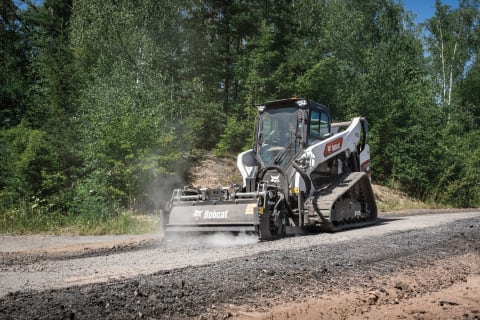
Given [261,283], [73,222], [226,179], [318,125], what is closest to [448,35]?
[226,179]

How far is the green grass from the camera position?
12344mm

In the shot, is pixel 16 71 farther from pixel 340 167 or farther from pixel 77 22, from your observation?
pixel 340 167

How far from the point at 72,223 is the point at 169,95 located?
8718mm

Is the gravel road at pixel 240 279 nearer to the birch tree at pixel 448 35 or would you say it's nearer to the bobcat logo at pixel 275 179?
the bobcat logo at pixel 275 179

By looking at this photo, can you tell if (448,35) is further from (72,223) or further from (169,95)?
(72,223)

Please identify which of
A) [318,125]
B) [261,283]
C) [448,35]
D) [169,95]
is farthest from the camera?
[448,35]

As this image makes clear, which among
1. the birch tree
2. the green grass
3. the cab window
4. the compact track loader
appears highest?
the birch tree

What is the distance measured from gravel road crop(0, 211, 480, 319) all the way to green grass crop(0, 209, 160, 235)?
414 cm

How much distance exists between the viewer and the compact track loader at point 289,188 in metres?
8.84

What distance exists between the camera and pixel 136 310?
388 centimetres

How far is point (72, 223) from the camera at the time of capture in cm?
1340

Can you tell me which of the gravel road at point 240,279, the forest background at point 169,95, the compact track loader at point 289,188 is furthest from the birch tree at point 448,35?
the gravel road at point 240,279

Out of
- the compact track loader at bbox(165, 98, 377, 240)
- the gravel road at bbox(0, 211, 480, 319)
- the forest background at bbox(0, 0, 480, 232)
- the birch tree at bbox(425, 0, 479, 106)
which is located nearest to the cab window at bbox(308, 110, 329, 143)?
the compact track loader at bbox(165, 98, 377, 240)

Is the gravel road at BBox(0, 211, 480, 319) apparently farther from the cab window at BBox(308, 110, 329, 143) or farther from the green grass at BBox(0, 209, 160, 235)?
the green grass at BBox(0, 209, 160, 235)
